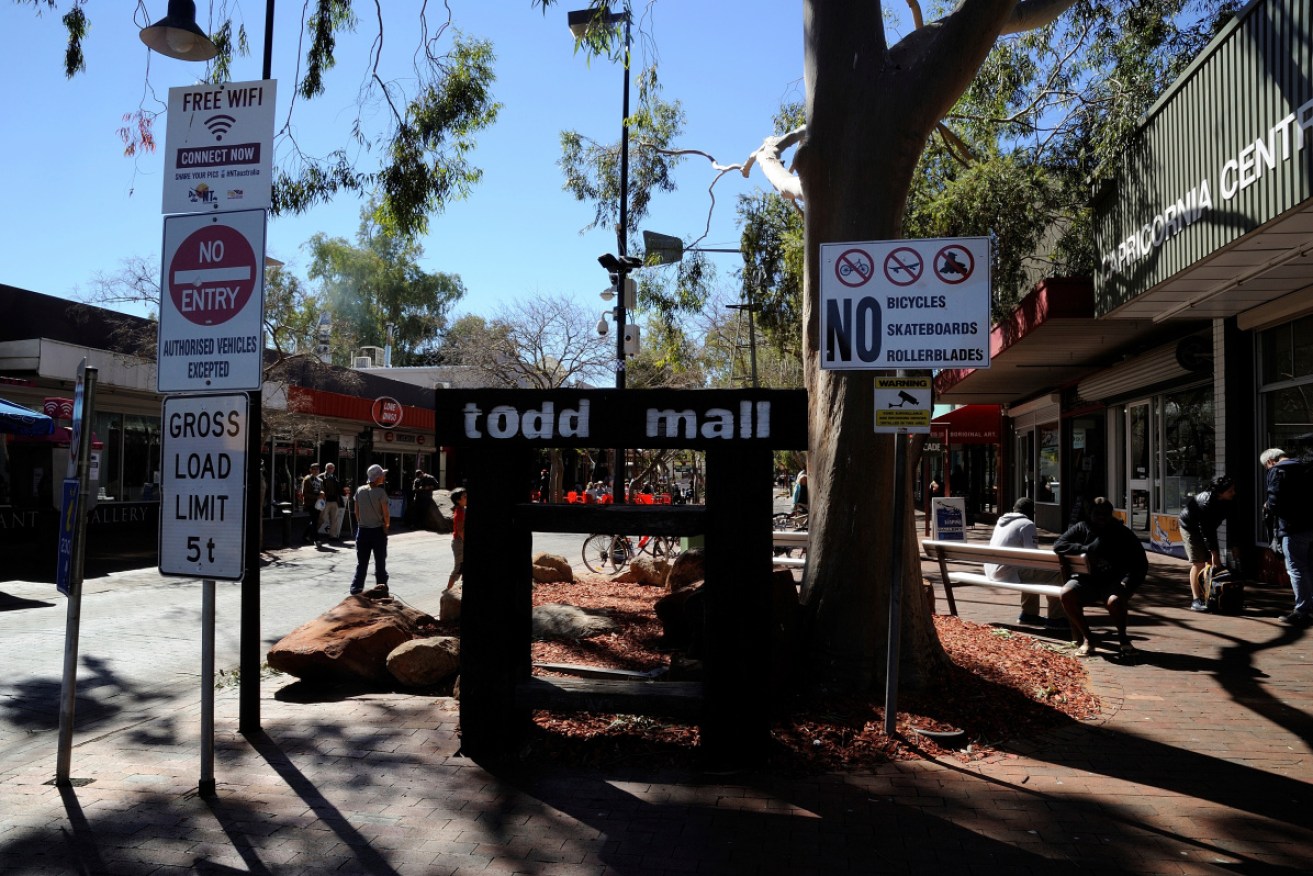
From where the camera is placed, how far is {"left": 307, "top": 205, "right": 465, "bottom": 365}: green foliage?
188 feet

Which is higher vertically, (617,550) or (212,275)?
(212,275)

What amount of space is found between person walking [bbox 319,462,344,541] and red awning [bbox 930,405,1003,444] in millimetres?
16071

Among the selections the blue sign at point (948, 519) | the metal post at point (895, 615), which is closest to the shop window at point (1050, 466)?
the blue sign at point (948, 519)

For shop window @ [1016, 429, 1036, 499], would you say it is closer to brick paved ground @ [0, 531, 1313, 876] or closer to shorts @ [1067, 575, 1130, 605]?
shorts @ [1067, 575, 1130, 605]

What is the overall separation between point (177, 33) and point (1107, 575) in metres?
8.40

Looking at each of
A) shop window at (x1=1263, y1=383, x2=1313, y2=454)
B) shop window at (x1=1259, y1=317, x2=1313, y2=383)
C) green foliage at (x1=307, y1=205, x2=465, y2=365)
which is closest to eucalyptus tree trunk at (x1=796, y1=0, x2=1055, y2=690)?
shop window at (x1=1259, y1=317, x2=1313, y2=383)

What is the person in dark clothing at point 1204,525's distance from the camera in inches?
413

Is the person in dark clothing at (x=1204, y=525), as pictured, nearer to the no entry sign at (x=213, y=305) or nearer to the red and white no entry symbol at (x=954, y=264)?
the red and white no entry symbol at (x=954, y=264)

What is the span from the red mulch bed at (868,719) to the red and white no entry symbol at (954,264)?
8.75ft

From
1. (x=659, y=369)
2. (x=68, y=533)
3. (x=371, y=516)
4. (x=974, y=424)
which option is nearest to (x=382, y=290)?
(x=659, y=369)

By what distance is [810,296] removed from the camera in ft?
24.6

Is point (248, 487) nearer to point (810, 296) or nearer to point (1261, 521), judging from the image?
point (810, 296)

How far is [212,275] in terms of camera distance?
5.35 metres

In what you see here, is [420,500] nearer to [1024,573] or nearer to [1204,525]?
[1024,573]
